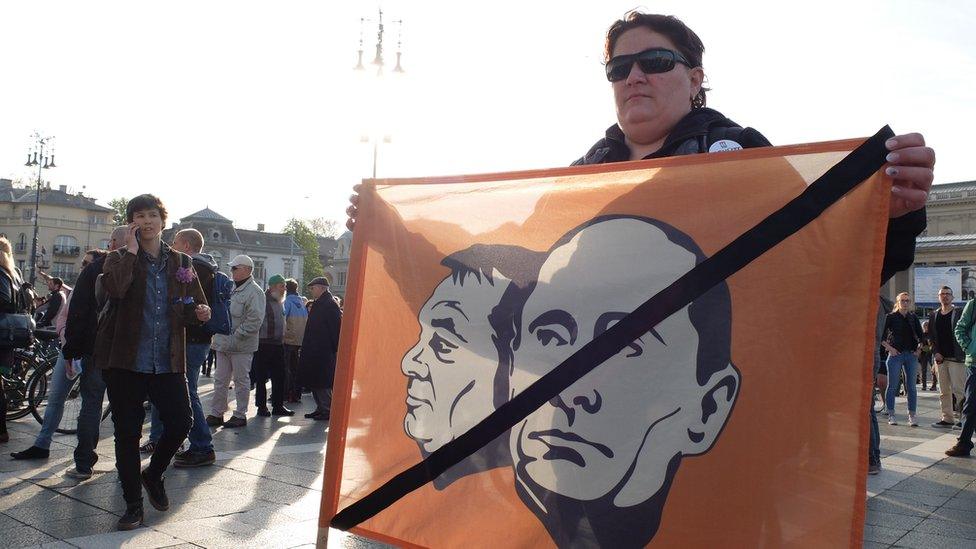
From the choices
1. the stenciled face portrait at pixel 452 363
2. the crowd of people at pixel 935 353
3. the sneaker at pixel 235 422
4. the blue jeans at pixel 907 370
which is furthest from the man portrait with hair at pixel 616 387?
the blue jeans at pixel 907 370

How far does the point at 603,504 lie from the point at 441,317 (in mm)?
914

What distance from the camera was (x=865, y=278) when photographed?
218 centimetres

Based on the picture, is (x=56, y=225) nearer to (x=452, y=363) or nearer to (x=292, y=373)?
(x=292, y=373)

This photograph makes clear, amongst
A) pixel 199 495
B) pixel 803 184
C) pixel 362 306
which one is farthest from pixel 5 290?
pixel 803 184

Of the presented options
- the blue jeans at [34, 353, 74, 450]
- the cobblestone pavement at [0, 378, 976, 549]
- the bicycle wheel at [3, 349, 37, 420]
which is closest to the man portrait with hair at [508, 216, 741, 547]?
the cobblestone pavement at [0, 378, 976, 549]

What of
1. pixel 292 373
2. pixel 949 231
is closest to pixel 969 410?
pixel 292 373

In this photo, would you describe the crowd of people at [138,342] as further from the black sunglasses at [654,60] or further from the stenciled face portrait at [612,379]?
the black sunglasses at [654,60]

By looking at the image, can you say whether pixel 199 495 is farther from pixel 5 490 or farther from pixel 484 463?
pixel 484 463

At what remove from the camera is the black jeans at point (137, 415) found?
4.93 meters

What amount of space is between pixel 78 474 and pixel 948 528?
635 cm

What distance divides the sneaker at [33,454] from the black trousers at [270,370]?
4.33 m

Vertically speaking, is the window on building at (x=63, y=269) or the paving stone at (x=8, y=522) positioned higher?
the window on building at (x=63, y=269)

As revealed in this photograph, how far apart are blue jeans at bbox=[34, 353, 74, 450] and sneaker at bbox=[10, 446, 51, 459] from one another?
0.11 ft

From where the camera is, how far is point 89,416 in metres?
6.40
